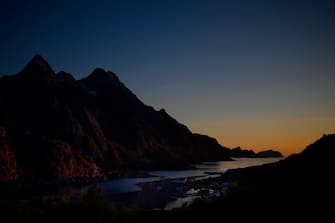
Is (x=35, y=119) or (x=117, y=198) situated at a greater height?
(x=35, y=119)

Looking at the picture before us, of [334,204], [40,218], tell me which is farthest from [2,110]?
[334,204]

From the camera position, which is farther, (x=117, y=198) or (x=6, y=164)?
(x=6, y=164)

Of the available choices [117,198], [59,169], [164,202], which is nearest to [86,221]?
[164,202]

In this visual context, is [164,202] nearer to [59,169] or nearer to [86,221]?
[86,221]

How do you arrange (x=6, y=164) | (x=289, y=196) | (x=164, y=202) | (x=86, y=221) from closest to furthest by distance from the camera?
1. (x=86, y=221)
2. (x=289, y=196)
3. (x=164, y=202)
4. (x=6, y=164)

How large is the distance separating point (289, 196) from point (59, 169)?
104 metres

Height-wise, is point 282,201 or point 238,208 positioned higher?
point 282,201

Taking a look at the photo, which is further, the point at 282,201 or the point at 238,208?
the point at 238,208

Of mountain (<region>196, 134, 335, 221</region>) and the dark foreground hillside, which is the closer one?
mountain (<region>196, 134, 335, 221</region>)

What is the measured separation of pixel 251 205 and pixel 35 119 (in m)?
188

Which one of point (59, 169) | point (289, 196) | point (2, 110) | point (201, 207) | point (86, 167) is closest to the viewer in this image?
point (289, 196)

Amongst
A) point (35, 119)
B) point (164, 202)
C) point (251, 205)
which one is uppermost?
point (35, 119)

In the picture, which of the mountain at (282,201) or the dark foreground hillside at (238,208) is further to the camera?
the dark foreground hillside at (238,208)

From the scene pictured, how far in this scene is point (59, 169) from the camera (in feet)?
394
